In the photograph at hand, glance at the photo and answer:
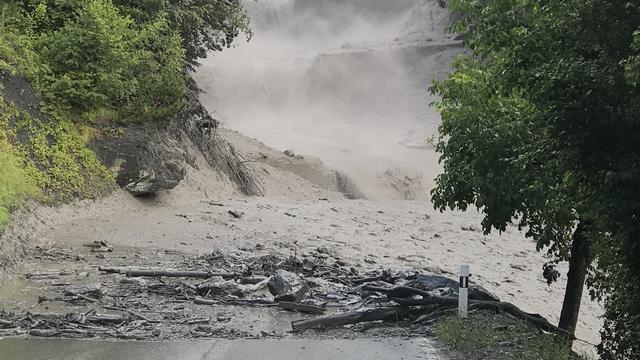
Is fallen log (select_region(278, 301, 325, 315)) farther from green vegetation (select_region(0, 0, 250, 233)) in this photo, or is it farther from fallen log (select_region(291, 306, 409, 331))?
green vegetation (select_region(0, 0, 250, 233))

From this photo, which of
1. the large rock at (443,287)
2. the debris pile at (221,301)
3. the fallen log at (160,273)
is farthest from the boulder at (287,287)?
the large rock at (443,287)

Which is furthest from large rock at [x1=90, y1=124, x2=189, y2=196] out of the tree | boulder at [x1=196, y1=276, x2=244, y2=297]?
the tree

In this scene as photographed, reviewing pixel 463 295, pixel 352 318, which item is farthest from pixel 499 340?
pixel 352 318

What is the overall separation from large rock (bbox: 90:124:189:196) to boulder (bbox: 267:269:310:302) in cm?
731

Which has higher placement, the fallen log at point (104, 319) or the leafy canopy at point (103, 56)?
the leafy canopy at point (103, 56)

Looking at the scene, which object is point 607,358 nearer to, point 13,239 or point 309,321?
point 309,321

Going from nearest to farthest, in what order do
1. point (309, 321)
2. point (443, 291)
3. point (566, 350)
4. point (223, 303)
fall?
1. point (566, 350)
2. point (309, 321)
3. point (223, 303)
4. point (443, 291)

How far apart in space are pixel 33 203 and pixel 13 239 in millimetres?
1687

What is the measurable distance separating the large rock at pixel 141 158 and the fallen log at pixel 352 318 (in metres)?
9.16

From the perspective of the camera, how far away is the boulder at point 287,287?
9.13 m

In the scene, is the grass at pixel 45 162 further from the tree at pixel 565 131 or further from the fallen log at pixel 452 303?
the tree at pixel 565 131

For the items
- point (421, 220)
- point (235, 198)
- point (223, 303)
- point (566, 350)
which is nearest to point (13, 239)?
point (223, 303)

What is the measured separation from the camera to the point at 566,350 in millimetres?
7000

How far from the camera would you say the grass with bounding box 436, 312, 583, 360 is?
6848 mm
